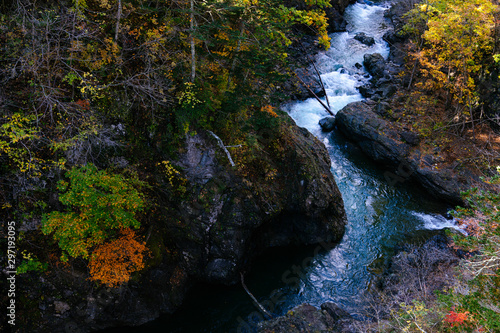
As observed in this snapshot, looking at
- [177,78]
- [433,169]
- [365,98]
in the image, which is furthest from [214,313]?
[365,98]

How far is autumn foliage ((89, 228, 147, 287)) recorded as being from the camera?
9062 mm

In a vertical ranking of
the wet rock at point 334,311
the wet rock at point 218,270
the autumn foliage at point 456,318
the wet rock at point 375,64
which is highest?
the autumn foliage at point 456,318

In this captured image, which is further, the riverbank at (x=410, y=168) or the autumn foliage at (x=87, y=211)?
the riverbank at (x=410, y=168)

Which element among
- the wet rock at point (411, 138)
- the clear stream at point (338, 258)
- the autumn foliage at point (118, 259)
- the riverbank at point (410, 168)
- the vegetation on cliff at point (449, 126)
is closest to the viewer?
the vegetation on cliff at point (449, 126)

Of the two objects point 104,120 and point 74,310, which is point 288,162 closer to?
point 104,120

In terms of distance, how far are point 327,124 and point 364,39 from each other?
1474 cm

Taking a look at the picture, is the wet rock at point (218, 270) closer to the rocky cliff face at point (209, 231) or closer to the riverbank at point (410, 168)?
the rocky cliff face at point (209, 231)

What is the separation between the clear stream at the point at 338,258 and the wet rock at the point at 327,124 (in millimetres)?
420

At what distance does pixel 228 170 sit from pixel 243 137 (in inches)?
72.3

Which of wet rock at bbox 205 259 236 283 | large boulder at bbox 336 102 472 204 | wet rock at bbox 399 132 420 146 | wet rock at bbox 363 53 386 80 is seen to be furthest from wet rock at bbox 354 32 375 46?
wet rock at bbox 205 259 236 283

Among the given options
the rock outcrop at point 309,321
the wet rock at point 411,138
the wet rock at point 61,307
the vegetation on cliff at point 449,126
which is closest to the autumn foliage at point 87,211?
the wet rock at point 61,307

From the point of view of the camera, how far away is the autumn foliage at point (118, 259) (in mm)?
9062

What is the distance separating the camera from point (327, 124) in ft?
69.6

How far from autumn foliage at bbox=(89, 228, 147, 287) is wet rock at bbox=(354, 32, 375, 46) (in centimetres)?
3049
